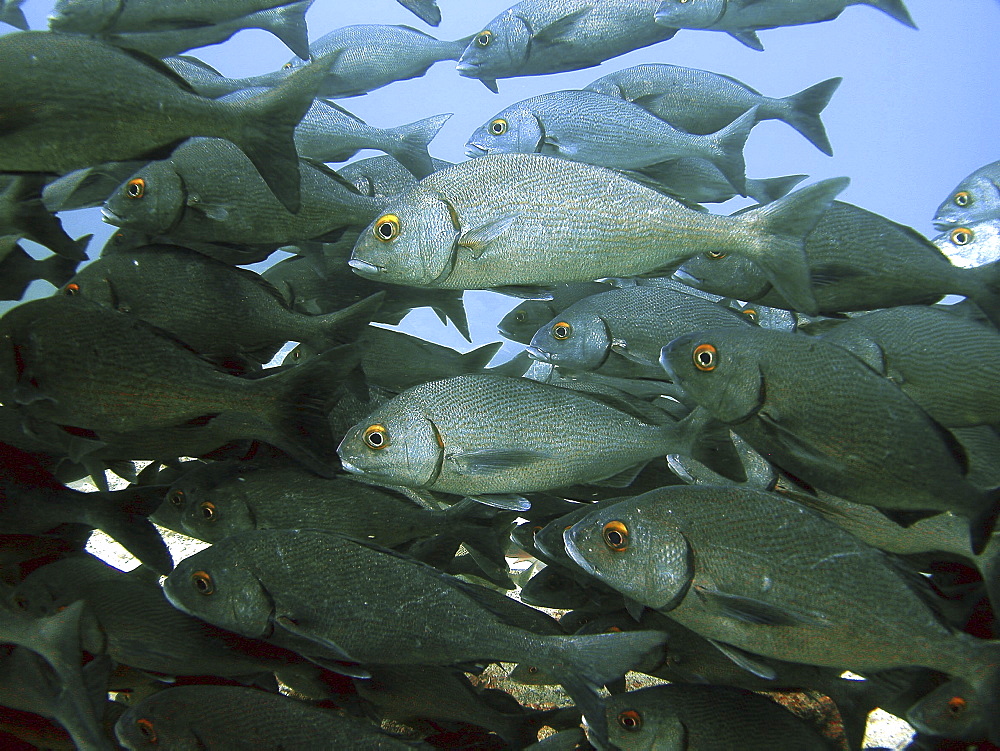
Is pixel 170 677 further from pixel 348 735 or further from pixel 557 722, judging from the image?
pixel 557 722

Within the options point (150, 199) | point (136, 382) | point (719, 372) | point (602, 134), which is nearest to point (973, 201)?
point (602, 134)

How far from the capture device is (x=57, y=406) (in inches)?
71.1

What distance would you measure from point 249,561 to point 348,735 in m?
0.59

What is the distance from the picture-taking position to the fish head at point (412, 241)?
1980 mm

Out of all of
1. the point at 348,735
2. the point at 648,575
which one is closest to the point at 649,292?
the point at 648,575

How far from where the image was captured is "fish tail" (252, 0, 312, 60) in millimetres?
3426

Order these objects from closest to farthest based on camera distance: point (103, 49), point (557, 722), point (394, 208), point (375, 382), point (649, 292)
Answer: point (103, 49) < point (394, 208) < point (557, 722) < point (649, 292) < point (375, 382)

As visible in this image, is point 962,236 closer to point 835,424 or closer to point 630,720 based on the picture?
point 835,424

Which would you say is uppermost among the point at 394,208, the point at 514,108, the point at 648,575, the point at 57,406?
the point at 514,108

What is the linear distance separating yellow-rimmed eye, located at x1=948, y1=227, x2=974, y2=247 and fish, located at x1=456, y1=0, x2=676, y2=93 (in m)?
2.06

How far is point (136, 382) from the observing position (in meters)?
1.84

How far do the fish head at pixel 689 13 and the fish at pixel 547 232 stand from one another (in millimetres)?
1836

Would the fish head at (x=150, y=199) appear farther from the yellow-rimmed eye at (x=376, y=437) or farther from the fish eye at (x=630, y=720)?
the fish eye at (x=630, y=720)

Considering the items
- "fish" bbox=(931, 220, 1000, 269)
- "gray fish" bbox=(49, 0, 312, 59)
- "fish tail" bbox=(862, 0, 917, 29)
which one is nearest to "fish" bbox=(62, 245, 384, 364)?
"gray fish" bbox=(49, 0, 312, 59)
